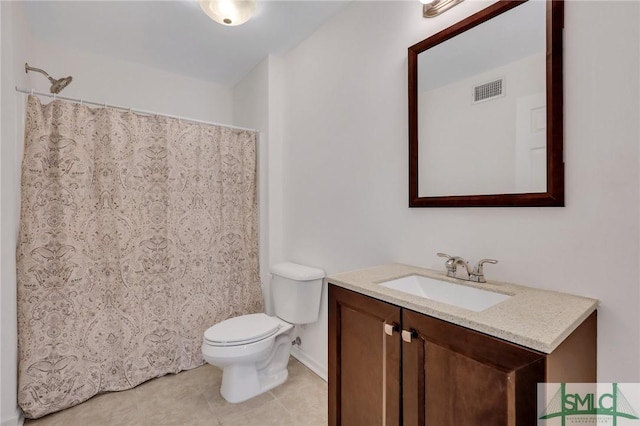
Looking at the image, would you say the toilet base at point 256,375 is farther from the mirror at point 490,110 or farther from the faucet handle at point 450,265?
the mirror at point 490,110

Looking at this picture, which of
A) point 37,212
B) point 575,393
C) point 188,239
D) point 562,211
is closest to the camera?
point 575,393

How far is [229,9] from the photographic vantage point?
1.58m

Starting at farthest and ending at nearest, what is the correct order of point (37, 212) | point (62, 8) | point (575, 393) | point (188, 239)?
Answer: point (188, 239) < point (62, 8) < point (37, 212) < point (575, 393)

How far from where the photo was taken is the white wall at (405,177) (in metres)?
0.91

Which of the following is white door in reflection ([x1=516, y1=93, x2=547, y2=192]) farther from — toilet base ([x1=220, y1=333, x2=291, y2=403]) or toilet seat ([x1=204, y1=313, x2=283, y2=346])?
toilet base ([x1=220, y1=333, x2=291, y2=403])

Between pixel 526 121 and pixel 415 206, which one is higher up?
pixel 526 121

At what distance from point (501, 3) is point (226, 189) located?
2016 millimetres

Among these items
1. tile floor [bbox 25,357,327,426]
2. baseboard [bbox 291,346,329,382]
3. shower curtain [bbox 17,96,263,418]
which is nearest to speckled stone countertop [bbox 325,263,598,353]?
tile floor [bbox 25,357,327,426]

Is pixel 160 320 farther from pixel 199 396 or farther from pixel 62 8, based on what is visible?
pixel 62 8

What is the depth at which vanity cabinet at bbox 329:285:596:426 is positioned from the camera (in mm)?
698

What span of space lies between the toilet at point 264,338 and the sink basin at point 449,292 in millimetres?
821

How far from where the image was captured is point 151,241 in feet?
6.68

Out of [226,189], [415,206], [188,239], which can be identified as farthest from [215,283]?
[415,206]

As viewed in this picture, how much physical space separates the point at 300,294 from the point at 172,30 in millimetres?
2091
